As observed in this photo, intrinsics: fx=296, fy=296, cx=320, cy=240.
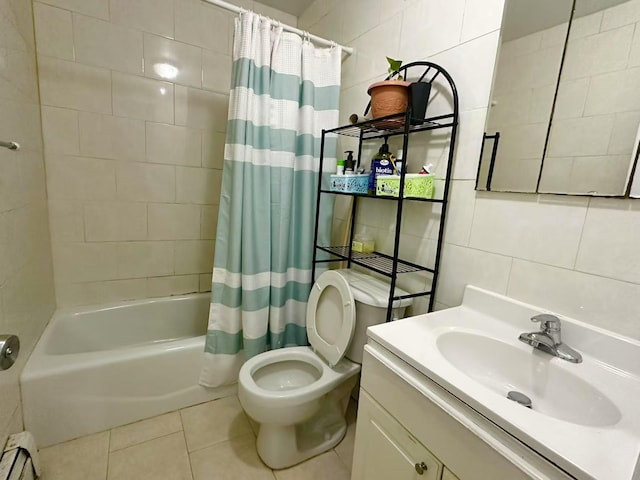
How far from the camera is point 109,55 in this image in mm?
1661

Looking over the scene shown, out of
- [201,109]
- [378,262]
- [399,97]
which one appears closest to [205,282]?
[201,109]

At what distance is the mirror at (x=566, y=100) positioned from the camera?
773 mm

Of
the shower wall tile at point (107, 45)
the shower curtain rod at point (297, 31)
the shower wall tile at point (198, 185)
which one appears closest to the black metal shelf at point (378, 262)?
the shower wall tile at point (198, 185)

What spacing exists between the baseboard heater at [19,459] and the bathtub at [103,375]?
0.17m

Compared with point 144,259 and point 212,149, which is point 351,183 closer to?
point 212,149

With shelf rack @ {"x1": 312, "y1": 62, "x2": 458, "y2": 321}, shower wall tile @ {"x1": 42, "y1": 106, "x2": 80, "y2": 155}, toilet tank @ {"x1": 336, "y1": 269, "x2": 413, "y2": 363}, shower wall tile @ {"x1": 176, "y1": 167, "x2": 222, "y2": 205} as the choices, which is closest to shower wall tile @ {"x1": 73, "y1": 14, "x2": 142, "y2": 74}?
shower wall tile @ {"x1": 42, "y1": 106, "x2": 80, "y2": 155}

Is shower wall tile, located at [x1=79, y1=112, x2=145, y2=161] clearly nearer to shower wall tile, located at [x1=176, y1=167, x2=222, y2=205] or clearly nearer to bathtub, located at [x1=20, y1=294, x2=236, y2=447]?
shower wall tile, located at [x1=176, y1=167, x2=222, y2=205]

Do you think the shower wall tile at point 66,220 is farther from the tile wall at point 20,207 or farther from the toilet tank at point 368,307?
the toilet tank at point 368,307

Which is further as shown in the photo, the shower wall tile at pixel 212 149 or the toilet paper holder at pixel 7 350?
the shower wall tile at pixel 212 149

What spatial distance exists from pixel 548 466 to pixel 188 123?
2208 mm

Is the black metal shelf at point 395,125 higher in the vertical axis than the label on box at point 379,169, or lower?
higher

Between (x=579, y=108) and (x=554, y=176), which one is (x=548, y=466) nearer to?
(x=554, y=176)

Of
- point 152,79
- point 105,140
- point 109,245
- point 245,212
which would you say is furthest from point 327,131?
point 109,245

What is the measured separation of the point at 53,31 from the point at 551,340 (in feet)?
8.31
